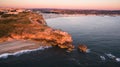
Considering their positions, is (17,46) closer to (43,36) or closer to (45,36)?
(43,36)

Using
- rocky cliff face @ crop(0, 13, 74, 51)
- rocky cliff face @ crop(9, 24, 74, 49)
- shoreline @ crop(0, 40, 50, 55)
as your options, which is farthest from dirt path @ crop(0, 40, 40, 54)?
rocky cliff face @ crop(9, 24, 74, 49)

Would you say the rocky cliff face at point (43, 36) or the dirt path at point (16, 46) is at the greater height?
the rocky cliff face at point (43, 36)

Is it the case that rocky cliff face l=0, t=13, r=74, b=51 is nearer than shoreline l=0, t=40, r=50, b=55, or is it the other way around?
shoreline l=0, t=40, r=50, b=55


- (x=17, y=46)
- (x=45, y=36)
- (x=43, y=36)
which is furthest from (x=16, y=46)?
(x=45, y=36)

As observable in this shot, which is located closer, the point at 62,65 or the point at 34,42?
the point at 62,65

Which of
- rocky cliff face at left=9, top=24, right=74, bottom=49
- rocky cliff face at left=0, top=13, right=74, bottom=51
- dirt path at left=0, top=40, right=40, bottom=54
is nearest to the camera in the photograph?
dirt path at left=0, top=40, right=40, bottom=54

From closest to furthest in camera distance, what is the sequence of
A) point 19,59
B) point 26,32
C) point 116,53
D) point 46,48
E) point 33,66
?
point 33,66 → point 19,59 → point 116,53 → point 46,48 → point 26,32

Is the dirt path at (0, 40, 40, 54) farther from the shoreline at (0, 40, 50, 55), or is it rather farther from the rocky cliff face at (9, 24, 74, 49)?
the rocky cliff face at (9, 24, 74, 49)

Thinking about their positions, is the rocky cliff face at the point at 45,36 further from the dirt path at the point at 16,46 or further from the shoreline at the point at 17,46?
the dirt path at the point at 16,46

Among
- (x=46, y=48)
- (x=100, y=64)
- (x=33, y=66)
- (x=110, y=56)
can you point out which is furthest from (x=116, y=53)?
(x=33, y=66)

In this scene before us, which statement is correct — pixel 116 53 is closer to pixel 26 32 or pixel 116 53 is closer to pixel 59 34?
pixel 59 34

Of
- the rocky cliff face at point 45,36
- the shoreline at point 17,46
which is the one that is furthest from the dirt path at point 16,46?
the rocky cliff face at point 45,36
